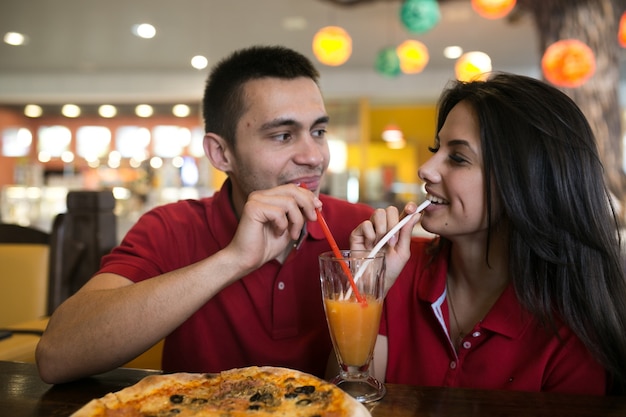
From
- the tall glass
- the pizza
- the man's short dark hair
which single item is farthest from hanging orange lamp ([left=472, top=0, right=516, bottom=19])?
the pizza

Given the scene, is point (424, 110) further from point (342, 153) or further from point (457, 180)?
point (457, 180)

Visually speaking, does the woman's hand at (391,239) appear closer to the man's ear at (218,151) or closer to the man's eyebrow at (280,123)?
the man's eyebrow at (280,123)

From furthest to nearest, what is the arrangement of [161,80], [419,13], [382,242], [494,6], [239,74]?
[161,80] < [419,13] < [494,6] < [239,74] < [382,242]

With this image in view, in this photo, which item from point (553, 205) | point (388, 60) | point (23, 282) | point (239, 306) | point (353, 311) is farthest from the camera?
point (388, 60)

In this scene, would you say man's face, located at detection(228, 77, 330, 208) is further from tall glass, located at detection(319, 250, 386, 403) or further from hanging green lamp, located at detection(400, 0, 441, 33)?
hanging green lamp, located at detection(400, 0, 441, 33)

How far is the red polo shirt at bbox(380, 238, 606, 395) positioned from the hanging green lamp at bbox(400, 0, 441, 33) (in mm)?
2984

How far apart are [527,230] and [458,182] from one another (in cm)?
19

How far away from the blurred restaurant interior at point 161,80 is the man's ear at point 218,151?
389cm

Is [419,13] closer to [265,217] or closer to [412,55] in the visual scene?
[412,55]

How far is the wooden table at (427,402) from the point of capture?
35.0 inches

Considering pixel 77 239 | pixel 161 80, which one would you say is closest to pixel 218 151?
pixel 77 239

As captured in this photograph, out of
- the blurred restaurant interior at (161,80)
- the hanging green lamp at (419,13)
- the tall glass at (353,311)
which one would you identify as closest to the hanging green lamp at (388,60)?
the blurred restaurant interior at (161,80)

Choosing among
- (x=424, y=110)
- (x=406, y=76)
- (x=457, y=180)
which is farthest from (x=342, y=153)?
(x=457, y=180)

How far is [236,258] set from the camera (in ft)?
3.99
